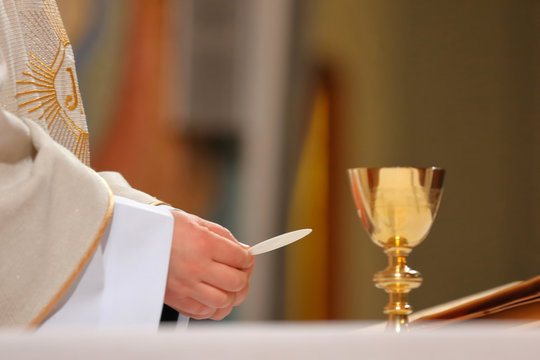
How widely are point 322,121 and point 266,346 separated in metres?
3.80

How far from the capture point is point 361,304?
386 centimetres

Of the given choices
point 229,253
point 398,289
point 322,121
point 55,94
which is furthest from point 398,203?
point 322,121

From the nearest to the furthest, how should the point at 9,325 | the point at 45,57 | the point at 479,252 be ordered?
1. the point at 9,325
2. the point at 45,57
3. the point at 479,252

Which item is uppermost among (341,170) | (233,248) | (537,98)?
(537,98)

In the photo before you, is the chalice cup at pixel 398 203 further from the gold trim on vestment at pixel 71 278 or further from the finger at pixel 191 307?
the gold trim on vestment at pixel 71 278

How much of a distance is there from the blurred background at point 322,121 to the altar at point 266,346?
11.0 ft

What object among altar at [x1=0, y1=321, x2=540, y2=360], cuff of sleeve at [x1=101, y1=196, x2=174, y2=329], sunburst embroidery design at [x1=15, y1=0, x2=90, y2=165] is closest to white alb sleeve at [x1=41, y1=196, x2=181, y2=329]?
cuff of sleeve at [x1=101, y1=196, x2=174, y2=329]

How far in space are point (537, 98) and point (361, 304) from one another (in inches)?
59.4

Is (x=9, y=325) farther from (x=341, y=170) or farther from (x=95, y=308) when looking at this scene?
(x=341, y=170)

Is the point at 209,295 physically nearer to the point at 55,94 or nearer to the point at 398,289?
the point at 398,289

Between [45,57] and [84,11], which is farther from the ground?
[84,11]

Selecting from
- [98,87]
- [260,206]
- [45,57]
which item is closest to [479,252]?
[260,206]

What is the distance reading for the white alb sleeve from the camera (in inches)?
34.4

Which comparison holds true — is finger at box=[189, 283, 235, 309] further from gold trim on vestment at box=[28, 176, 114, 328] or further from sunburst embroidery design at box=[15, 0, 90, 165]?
sunburst embroidery design at box=[15, 0, 90, 165]
